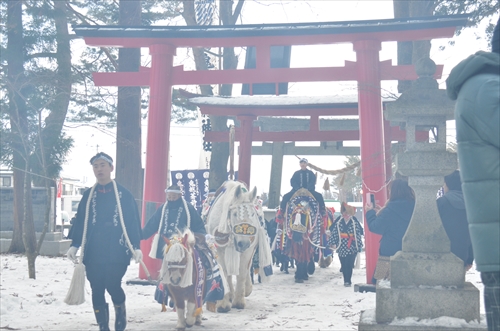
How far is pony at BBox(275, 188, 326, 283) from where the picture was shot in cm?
1207

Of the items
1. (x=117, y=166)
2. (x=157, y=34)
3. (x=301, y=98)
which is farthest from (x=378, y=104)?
(x=117, y=166)

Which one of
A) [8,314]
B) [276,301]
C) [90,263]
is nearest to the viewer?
[90,263]

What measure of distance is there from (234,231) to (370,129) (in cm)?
345

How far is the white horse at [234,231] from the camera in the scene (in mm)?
8445

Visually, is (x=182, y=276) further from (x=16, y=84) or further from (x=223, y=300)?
(x=16, y=84)

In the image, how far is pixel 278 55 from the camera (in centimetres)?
1376

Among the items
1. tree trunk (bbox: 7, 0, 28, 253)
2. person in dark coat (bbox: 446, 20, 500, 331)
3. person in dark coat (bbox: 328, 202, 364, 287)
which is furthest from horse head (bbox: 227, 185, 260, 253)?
person in dark coat (bbox: 446, 20, 500, 331)

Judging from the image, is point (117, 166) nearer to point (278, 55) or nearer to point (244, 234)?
point (278, 55)

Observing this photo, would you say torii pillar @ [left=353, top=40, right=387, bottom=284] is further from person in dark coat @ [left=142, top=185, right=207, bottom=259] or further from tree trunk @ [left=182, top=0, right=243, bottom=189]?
tree trunk @ [left=182, top=0, right=243, bottom=189]

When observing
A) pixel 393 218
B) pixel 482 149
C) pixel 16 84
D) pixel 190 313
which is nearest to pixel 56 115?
pixel 16 84

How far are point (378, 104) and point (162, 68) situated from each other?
3.84m

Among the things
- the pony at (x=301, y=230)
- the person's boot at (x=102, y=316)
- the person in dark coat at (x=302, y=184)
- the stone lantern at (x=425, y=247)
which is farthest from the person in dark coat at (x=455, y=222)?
the person in dark coat at (x=302, y=184)

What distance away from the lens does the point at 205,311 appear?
28.6 ft

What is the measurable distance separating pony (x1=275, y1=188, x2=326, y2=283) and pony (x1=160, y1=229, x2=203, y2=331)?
4.82 m
